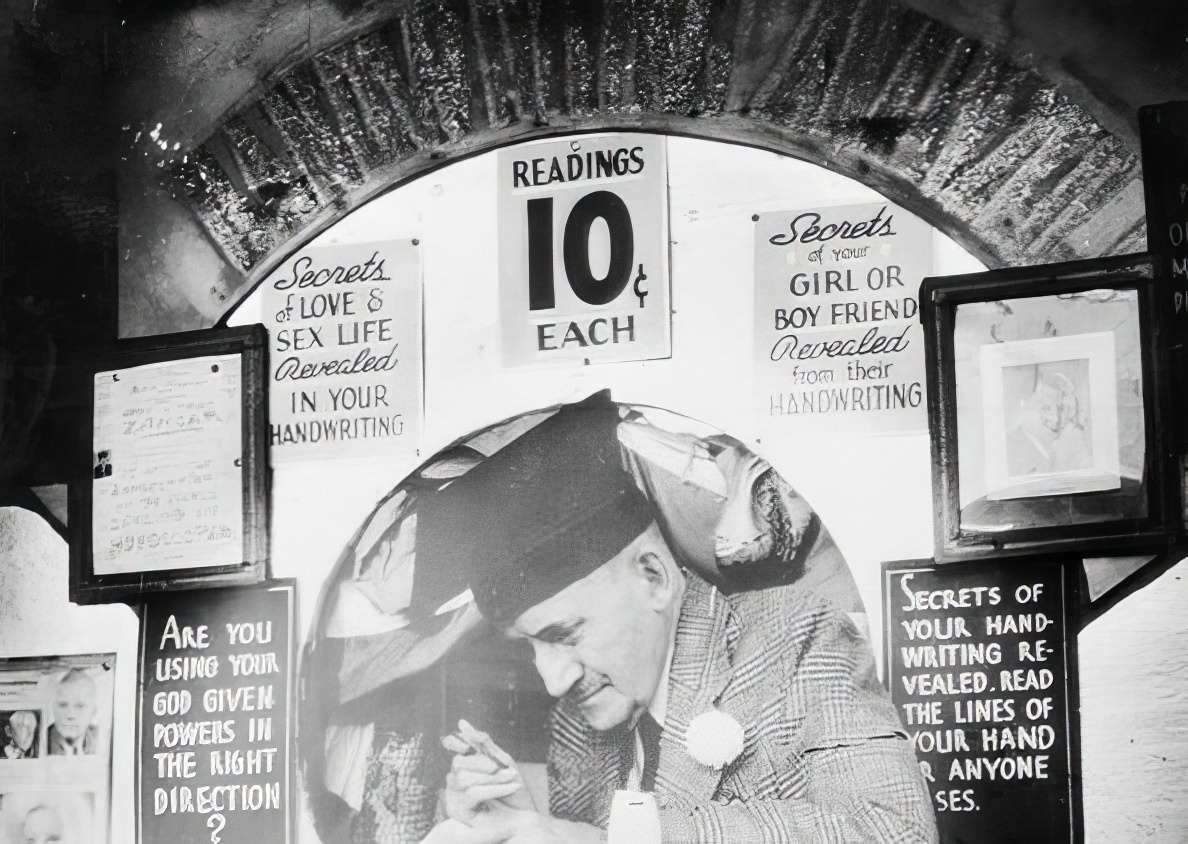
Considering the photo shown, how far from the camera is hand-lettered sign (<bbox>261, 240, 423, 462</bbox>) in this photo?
3041mm

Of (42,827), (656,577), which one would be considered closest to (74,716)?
(42,827)

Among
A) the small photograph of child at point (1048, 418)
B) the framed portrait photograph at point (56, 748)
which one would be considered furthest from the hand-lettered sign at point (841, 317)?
the framed portrait photograph at point (56, 748)

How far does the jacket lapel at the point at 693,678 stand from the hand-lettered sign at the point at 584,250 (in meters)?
0.52

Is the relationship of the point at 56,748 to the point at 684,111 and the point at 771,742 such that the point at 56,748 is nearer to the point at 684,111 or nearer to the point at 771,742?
the point at 771,742

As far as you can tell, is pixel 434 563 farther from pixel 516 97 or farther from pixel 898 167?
pixel 898 167

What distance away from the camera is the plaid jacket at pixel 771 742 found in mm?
2652

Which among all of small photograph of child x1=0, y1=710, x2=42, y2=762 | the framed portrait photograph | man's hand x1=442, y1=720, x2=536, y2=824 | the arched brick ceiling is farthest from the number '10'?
small photograph of child x1=0, y1=710, x2=42, y2=762

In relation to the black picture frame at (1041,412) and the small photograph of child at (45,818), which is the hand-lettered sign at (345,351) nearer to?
the small photograph of child at (45,818)

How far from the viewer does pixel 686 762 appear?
2729mm

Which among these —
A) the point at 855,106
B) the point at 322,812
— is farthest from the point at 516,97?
the point at 322,812

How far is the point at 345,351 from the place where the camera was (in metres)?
3.08

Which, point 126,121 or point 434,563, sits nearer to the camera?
point 434,563

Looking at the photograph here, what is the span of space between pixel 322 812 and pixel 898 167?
5.71 ft

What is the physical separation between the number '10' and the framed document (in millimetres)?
640
